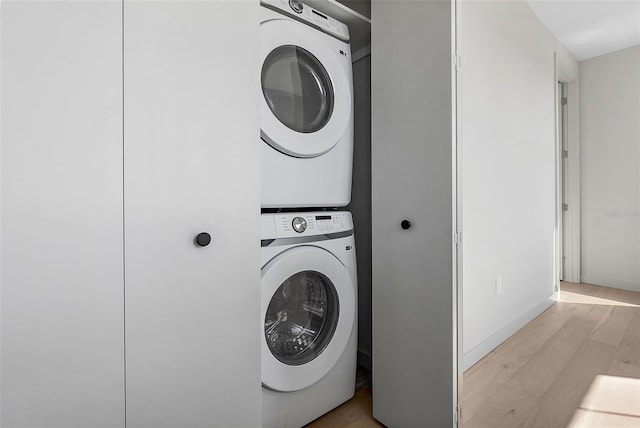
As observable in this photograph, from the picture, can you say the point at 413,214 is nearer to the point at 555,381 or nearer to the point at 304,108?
the point at 304,108

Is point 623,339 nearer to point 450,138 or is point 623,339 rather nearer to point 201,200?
point 450,138

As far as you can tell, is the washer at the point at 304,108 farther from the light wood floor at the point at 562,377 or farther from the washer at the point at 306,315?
the light wood floor at the point at 562,377

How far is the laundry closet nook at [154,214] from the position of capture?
64 cm

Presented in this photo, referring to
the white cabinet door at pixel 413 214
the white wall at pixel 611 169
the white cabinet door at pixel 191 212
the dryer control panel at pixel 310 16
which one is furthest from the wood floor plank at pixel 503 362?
the dryer control panel at pixel 310 16

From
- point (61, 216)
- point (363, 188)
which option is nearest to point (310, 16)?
point (363, 188)

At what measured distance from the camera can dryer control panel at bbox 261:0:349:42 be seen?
1190 millimetres

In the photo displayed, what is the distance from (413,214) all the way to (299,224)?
41 cm

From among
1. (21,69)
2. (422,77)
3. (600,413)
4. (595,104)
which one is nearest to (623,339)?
(600,413)

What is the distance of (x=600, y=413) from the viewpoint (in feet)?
4.51

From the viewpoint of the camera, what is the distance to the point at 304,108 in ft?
4.22

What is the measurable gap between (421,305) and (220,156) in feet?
2.74

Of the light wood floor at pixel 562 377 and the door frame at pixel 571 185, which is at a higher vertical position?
the door frame at pixel 571 185

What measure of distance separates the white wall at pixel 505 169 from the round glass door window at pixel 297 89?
2.32ft

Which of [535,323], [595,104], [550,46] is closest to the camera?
[535,323]
